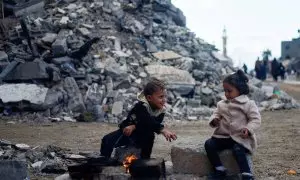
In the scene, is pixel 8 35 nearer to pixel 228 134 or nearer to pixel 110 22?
pixel 110 22

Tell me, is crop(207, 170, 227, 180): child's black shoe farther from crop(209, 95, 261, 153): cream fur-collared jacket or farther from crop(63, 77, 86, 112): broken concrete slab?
crop(63, 77, 86, 112): broken concrete slab

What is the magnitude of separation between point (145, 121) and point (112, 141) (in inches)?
22.3

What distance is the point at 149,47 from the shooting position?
15961 mm

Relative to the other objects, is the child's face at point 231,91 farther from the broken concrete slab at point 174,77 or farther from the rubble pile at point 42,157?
the broken concrete slab at point 174,77

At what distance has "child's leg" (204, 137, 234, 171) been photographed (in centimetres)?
417

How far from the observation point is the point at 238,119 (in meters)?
4.09

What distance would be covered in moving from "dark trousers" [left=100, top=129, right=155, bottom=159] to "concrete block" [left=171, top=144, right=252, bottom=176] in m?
0.31

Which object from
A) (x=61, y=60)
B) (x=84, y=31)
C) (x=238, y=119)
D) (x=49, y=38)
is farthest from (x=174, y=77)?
(x=238, y=119)

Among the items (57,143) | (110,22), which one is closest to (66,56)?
(110,22)

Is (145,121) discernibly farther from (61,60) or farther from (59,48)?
(59,48)

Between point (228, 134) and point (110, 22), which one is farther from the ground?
point (110, 22)

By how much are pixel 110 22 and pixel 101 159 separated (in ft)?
42.8

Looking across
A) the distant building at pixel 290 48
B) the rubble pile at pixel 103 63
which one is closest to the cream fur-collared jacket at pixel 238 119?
the rubble pile at pixel 103 63

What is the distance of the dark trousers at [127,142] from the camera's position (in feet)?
14.6
